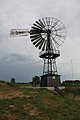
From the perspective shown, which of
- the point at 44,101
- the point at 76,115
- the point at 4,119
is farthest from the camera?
the point at 44,101

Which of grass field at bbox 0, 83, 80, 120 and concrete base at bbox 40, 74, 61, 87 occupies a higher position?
concrete base at bbox 40, 74, 61, 87

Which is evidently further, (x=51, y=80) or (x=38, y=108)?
(x=51, y=80)

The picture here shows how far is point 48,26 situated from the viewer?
50188mm

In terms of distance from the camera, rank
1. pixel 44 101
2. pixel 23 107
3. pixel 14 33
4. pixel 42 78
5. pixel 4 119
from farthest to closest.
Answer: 1. pixel 14 33
2. pixel 42 78
3. pixel 44 101
4. pixel 23 107
5. pixel 4 119

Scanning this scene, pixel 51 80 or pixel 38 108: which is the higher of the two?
pixel 51 80

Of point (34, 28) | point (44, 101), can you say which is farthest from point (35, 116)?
point (34, 28)

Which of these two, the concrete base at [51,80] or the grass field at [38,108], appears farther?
the concrete base at [51,80]

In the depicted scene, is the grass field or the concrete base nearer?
the grass field

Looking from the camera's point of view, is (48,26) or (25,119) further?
(48,26)

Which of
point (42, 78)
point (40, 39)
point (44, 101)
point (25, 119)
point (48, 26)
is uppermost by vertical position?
point (48, 26)

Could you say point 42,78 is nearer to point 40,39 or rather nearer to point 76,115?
point 40,39

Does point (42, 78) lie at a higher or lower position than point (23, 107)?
higher

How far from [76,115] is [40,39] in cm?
2805

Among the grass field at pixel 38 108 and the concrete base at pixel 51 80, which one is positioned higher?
the concrete base at pixel 51 80
